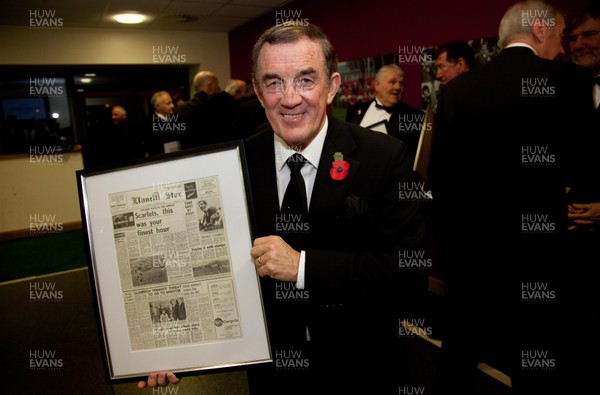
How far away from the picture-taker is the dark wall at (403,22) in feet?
11.2

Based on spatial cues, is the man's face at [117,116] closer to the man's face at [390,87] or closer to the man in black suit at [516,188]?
the man's face at [390,87]

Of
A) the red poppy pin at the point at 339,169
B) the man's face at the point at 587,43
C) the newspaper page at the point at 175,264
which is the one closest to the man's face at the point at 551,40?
the man's face at the point at 587,43

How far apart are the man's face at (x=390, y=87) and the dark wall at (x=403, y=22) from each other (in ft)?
2.07

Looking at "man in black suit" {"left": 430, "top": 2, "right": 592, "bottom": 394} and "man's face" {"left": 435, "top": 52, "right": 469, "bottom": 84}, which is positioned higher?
"man's face" {"left": 435, "top": 52, "right": 469, "bottom": 84}

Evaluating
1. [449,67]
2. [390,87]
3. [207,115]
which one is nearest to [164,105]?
[207,115]

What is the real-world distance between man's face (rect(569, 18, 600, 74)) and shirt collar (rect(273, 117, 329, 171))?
69.8 inches

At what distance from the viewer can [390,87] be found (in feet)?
11.9

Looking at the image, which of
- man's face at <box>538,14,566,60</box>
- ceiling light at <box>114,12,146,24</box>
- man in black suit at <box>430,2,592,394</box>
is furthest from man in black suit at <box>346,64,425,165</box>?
ceiling light at <box>114,12,146,24</box>

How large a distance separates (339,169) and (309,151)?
11 cm

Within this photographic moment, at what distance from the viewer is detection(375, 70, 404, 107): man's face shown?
3.62 metres

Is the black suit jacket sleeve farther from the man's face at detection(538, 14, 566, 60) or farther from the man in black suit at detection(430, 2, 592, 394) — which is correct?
the man's face at detection(538, 14, 566, 60)

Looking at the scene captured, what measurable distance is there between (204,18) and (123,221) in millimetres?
6492

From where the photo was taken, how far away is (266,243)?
3.41 ft

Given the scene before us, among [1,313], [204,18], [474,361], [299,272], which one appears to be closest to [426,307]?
[474,361]
